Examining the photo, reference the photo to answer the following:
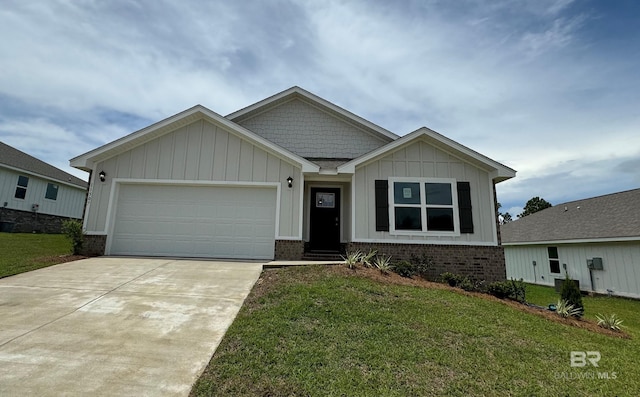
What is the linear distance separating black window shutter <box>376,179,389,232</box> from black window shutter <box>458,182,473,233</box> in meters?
2.27

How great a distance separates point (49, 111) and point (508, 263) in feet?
84.6

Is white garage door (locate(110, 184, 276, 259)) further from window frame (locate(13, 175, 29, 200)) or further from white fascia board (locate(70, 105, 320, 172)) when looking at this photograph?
window frame (locate(13, 175, 29, 200))

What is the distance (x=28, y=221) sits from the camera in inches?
665

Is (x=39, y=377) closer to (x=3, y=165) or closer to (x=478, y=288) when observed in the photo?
(x=478, y=288)

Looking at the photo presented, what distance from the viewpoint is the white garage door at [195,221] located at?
9.27m

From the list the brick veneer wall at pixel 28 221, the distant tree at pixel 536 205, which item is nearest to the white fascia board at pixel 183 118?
the brick veneer wall at pixel 28 221

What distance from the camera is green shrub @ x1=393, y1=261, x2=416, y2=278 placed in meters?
8.13

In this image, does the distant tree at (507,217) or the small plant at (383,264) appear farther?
the distant tree at (507,217)

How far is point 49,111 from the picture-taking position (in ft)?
38.3

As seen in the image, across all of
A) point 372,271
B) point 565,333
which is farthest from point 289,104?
point 565,333

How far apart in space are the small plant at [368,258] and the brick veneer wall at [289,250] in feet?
6.17

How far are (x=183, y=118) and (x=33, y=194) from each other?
48.5ft

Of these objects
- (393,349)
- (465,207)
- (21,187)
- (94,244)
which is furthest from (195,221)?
(21,187)

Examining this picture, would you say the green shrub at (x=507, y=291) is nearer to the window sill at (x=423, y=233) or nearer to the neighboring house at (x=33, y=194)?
the window sill at (x=423, y=233)
